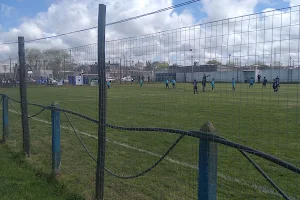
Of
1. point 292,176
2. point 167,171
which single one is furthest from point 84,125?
point 292,176

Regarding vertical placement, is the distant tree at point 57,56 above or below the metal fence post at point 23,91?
above

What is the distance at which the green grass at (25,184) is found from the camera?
180 inches

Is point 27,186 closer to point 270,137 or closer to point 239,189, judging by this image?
point 239,189

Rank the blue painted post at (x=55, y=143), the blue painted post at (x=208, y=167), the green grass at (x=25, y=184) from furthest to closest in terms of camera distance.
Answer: the blue painted post at (x=55, y=143) → the green grass at (x=25, y=184) → the blue painted post at (x=208, y=167)

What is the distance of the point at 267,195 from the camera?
443 centimetres

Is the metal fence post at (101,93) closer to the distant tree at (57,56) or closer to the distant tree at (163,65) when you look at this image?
the distant tree at (163,65)

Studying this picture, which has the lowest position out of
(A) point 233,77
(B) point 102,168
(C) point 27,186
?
(C) point 27,186

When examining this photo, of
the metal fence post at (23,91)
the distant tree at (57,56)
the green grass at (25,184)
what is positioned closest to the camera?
the green grass at (25,184)

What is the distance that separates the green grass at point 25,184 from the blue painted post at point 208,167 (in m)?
2.38

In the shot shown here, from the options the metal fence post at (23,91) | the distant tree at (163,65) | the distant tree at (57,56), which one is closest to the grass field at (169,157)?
the metal fence post at (23,91)

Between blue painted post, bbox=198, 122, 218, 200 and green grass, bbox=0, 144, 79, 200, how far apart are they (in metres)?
2.38

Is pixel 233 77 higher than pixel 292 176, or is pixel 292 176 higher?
pixel 233 77

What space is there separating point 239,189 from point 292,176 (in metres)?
1.12

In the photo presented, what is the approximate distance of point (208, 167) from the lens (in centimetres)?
288
